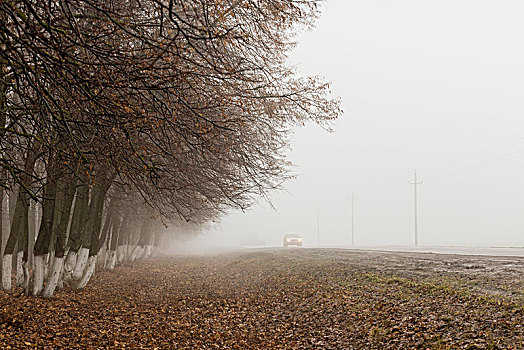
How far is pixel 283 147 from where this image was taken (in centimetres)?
1628

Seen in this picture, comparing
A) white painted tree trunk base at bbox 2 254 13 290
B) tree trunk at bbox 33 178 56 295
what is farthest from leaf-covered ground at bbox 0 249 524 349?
white painted tree trunk base at bbox 2 254 13 290

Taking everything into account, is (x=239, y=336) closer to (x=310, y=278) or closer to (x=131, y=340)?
(x=131, y=340)

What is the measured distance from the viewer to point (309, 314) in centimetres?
1290

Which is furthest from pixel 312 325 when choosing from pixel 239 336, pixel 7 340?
pixel 7 340

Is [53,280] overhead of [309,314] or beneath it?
overhead

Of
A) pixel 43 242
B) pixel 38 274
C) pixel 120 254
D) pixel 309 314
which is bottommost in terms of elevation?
pixel 309 314

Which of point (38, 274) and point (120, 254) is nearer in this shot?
point (38, 274)

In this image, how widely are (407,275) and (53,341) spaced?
403 inches

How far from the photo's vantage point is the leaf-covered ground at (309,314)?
943cm

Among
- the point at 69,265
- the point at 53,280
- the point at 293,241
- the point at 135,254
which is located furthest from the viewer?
the point at 293,241

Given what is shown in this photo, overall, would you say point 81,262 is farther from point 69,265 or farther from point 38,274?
point 38,274

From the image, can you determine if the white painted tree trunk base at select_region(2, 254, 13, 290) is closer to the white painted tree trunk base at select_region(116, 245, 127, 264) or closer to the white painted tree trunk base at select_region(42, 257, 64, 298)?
the white painted tree trunk base at select_region(42, 257, 64, 298)

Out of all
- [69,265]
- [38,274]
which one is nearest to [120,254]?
[69,265]

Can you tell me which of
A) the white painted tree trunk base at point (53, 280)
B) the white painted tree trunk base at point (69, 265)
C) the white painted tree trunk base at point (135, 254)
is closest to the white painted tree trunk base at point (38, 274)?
the white painted tree trunk base at point (53, 280)
